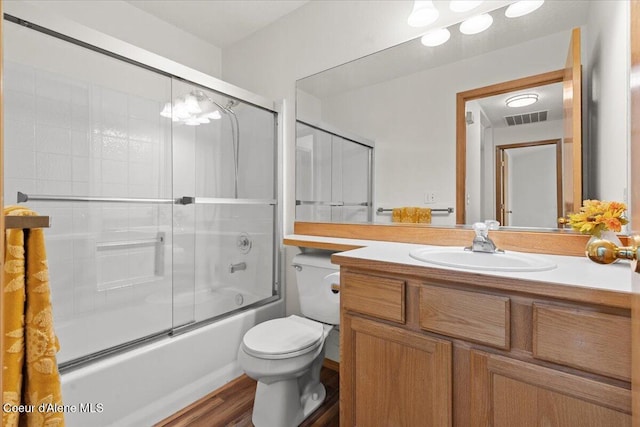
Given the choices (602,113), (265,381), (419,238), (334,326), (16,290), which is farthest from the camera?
(334,326)

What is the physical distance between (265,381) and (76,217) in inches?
56.1

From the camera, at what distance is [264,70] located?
2.34 metres

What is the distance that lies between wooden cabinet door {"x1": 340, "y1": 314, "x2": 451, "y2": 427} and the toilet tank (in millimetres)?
485

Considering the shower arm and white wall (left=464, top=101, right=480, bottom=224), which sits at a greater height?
the shower arm

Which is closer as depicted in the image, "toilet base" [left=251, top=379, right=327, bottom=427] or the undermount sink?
the undermount sink

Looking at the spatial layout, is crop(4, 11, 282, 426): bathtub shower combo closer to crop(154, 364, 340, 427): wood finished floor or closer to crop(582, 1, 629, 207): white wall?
crop(154, 364, 340, 427): wood finished floor

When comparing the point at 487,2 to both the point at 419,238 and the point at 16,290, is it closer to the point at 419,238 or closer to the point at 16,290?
the point at 419,238

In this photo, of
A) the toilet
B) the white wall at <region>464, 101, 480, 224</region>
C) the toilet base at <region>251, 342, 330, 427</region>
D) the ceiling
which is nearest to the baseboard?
the toilet

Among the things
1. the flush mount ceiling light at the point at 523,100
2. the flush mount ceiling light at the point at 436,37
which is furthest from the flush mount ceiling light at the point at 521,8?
the flush mount ceiling light at the point at 523,100

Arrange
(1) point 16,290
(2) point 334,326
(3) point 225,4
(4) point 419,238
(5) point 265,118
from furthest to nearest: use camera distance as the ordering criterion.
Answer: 1. (5) point 265,118
2. (3) point 225,4
3. (2) point 334,326
4. (4) point 419,238
5. (1) point 16,290

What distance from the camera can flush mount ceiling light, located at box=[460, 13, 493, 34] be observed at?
1454 mm

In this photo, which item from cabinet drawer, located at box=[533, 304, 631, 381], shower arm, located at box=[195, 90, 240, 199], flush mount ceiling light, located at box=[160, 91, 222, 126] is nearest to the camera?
cabinet drawer, located at box=[533, 304, 631, 381]

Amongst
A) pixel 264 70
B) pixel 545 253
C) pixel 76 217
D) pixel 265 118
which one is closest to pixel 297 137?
pixel 265 118

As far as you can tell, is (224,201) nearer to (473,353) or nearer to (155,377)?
(155,377)
